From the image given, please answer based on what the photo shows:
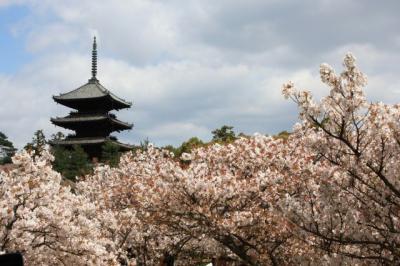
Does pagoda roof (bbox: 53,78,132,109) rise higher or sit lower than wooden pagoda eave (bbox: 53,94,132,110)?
higher

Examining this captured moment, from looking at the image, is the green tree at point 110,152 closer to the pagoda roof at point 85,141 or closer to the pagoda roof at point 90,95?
the pagoda roof at point 85,141

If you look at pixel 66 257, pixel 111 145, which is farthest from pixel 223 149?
pixel 111 145

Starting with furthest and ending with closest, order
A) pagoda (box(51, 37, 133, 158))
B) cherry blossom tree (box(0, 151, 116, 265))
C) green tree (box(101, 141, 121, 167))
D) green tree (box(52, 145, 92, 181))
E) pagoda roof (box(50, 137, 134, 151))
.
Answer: pagoda (box(51, 37, 133, 158)), pagoda roof (box(50, 137, 134, 151)), green tree (box(101, 141, 121, 167)), green tree (box(52, 145, 92, 181)), cherry blossom tree (box(0, 151, 116, 265))

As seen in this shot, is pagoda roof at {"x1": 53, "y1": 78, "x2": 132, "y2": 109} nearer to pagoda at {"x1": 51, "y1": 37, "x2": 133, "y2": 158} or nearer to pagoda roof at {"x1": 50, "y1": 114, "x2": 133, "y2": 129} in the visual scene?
pagoda at {"x1": 51, "y1": 37, "x2": 133, "y2": 158}

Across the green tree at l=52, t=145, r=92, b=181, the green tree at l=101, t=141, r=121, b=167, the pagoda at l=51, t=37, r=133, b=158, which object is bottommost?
the green tree at l=52, t=145, r=92, b=181

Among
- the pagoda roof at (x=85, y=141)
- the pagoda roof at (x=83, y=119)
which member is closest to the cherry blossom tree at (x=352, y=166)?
the pagoda roof at (x=85, y=141)

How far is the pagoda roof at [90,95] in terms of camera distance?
57938mm

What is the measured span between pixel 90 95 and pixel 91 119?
3.41 metres

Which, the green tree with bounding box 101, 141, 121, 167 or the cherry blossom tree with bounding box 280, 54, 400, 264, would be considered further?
the green tree with bounding box 101, 141, 121, 167

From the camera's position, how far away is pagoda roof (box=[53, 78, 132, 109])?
190ft

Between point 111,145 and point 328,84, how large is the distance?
144 ft

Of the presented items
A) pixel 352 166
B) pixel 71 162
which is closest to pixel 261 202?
pixel 352 166

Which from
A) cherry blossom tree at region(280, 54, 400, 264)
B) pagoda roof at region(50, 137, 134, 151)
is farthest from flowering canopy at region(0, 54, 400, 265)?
pagoda roof at region(50, 137, 134, 151)

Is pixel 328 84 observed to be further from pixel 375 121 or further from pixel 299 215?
pixel 299 215
